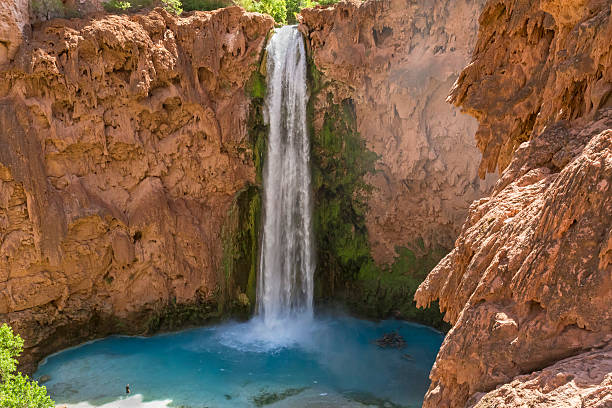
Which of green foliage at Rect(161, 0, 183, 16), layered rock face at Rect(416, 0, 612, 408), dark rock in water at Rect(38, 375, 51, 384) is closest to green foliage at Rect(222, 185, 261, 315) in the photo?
dark rock in water at Rect(38, 375, 51, 384)

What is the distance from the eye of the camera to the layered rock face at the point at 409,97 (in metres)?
18.0

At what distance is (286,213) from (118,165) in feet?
22.0

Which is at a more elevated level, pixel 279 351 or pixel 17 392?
pixel 17 392

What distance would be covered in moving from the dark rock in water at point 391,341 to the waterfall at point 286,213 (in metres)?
3.41

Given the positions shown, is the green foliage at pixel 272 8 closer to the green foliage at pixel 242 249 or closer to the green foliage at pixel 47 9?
the green foliage at pixel 47 9

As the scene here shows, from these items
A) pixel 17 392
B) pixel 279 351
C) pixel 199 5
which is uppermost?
pixel 199 5

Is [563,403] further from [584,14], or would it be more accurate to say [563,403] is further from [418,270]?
[418,270]

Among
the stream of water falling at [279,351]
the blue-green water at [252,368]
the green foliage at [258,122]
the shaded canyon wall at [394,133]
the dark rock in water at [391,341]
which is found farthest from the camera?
the green foliage at [258,122]

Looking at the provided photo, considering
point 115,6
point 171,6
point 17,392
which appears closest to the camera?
point 17,392

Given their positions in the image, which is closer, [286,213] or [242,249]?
[242,249]

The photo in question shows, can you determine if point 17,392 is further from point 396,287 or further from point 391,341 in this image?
point 396,287

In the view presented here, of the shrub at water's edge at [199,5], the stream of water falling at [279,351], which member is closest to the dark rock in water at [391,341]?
the stream of water falling at [279,351]

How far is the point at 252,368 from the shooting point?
16.0 metres

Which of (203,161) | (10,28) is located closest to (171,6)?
(10,28)
